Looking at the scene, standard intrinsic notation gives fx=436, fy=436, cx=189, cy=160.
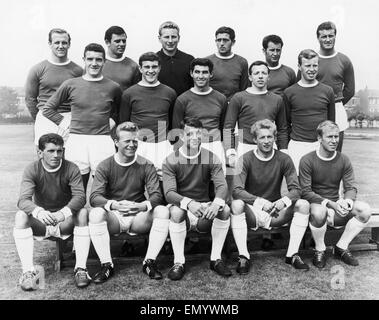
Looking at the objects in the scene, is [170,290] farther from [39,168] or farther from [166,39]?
[166,39]

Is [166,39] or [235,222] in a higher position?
[166,39]

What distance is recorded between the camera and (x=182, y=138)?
176 inches

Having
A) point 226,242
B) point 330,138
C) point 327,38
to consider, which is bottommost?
point 226,242

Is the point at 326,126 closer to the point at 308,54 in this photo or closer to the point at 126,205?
the point at 308,54

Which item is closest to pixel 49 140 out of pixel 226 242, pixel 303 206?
pixel 226 242

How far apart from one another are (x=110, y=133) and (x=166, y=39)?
1.26m

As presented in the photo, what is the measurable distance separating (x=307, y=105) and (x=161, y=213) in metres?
2.06

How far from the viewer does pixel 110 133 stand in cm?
477

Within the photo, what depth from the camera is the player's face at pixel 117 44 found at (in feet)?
16.2

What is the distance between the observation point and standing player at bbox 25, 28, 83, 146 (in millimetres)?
4742

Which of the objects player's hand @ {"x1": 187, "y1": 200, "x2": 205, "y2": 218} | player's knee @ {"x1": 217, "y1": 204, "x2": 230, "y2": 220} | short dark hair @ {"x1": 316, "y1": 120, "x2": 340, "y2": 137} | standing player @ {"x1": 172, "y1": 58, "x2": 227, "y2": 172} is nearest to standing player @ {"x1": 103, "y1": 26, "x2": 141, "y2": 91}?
standing player @ {"x1": 172, "y1": 58, "x2": 227, "y2": 172}
